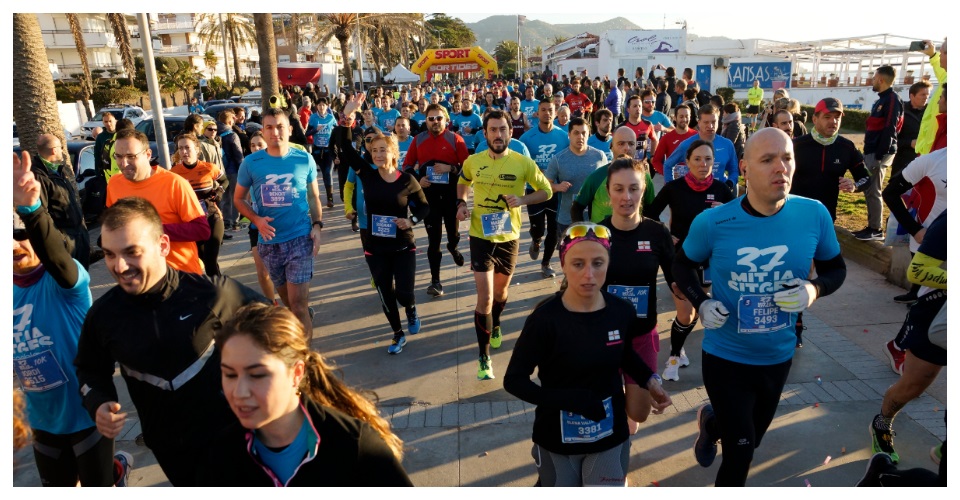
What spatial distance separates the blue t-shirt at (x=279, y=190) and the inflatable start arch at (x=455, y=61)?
32270 mm

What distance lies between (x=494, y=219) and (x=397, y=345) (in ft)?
4.70

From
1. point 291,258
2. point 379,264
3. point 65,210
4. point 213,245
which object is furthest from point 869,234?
point 65,210

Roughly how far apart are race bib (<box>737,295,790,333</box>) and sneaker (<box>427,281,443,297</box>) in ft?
14.2

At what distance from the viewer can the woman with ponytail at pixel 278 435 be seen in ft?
6.32

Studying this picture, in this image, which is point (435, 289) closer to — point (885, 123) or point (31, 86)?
point (31, 86)

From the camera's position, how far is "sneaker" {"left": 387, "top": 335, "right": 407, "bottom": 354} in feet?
18.3

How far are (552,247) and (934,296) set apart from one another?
440 centimetres

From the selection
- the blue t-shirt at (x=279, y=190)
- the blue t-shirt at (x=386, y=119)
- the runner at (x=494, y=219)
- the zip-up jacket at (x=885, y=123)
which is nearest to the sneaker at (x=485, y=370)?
the runner at (x=494, y=219)

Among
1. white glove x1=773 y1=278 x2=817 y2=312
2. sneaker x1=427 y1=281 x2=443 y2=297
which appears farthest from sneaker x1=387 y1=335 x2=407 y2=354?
white glove x1=773 y1=278 x2=817 y2=312

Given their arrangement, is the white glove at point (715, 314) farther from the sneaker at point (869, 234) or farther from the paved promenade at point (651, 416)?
the sneaker at point (869, 234)

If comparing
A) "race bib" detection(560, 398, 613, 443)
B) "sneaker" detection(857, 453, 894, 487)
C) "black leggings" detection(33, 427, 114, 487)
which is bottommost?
"sneaker" detection(857, 453, 894, 487)

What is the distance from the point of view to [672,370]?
492 centimetres

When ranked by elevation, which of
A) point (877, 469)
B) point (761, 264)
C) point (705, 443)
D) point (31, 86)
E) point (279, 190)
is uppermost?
point (31, 86)

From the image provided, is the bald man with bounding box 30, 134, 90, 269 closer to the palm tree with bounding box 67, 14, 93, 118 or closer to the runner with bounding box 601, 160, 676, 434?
the runner with bounding box 601, 160, 676, 434
